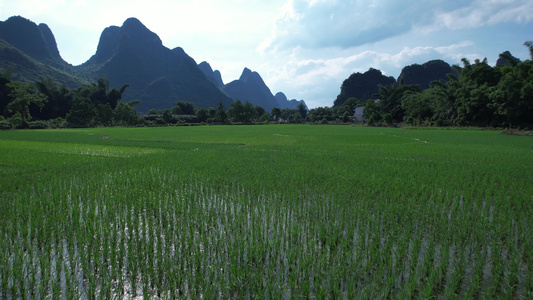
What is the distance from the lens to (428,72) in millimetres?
94875

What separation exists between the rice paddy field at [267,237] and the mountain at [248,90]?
17658 centimetres

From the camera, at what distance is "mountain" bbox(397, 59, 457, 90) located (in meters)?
93.8

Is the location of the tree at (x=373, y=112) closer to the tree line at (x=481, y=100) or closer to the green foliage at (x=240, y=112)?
the tree line at (x=481, y=100)

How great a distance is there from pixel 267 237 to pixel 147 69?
137 meters

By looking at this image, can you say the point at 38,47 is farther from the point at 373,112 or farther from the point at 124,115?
the point at 373,112

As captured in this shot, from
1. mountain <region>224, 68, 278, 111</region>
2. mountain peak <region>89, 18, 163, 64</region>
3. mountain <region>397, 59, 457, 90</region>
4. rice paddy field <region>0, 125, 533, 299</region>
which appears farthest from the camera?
mountain <region>224, 68, 278, 111</region>

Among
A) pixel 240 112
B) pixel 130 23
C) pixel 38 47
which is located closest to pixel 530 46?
pixel 240 112

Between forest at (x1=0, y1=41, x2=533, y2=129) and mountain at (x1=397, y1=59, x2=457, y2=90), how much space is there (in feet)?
154

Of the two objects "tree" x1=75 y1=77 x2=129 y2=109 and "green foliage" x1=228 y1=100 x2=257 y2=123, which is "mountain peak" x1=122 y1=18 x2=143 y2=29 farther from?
"green foliage" x1=228 y1=100 x2=257 y2=123

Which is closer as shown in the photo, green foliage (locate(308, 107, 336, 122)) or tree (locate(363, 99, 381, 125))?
tree (locate(363, 99, 381, 125))

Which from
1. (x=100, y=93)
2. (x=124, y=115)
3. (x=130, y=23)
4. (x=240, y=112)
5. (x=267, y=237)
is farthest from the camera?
(x=130, y=23)

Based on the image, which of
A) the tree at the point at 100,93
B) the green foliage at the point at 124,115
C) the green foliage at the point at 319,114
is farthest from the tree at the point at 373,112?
the tree at the point at 100,93

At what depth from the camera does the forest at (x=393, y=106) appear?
913 inches

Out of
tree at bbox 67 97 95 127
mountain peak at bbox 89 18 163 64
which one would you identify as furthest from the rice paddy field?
mountain peak at bbox 89 18 163 64
